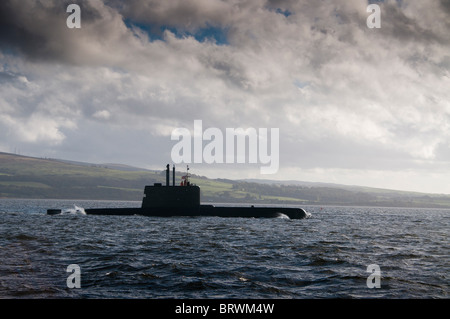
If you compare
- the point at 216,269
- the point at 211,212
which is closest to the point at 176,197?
the point at 211,212

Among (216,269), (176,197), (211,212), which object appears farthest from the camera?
(211,212)

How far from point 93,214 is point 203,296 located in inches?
2547

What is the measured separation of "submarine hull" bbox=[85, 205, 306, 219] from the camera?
60.9 m

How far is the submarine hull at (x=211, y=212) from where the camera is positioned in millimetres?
60938

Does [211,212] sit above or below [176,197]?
below

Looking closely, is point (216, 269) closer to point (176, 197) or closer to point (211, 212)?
point (176, 197)

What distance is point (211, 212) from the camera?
64688 mm

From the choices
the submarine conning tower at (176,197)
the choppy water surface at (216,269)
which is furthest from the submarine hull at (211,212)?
the choppy water surface at (216,269)

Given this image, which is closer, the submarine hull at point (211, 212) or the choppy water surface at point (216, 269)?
the choppy water surface at point (216, 269)

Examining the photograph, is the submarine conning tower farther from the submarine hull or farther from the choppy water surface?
the choppy water surface

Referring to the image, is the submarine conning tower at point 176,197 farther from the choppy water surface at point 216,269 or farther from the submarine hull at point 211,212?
the choppy water surface at point 216,269

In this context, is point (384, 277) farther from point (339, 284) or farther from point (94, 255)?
point (94, 255)

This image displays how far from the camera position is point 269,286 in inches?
661
